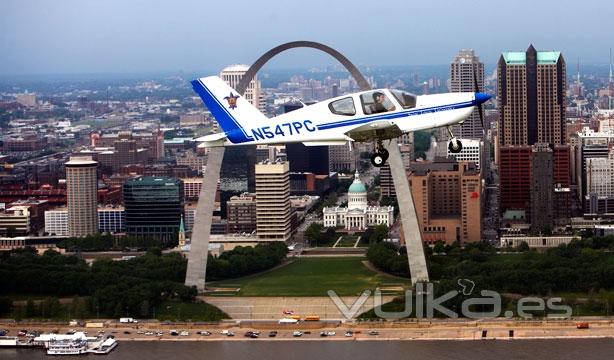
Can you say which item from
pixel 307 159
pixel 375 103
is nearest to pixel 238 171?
pixel 307 159

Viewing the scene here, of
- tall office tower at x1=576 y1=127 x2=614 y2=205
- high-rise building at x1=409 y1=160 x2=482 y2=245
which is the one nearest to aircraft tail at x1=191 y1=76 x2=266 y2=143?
high-rise building at x1=409 y1=160 x2=482 y2=245

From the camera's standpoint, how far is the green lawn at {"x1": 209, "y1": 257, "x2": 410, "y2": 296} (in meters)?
34.6

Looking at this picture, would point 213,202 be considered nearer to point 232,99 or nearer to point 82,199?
point 232,99

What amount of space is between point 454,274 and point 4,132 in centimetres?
6035

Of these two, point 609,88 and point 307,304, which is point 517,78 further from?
point 609,88

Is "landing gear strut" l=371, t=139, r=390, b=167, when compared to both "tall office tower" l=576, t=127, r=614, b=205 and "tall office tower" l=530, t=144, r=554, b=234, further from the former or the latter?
"tall office tower" l=576, t=127, r=614, b=205

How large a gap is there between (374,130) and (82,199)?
35.8 metres

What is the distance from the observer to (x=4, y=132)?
91438mm

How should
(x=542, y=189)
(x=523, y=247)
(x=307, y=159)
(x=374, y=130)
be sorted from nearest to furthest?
(x=374, y=130) < (x=523, y=247) < (x=542, y=189) < (x=307, y=159)

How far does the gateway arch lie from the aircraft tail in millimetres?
12185

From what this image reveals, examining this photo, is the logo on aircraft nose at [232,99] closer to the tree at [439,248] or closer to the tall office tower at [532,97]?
the tree at [439,248]

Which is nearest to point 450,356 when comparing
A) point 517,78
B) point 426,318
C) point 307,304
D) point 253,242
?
point 426,318

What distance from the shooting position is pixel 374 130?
16672 millimetres

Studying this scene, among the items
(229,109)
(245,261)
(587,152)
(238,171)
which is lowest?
(245,261)
